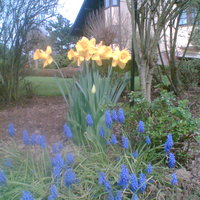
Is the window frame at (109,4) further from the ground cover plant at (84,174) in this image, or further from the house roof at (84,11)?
the ground cover plant at (84,174)

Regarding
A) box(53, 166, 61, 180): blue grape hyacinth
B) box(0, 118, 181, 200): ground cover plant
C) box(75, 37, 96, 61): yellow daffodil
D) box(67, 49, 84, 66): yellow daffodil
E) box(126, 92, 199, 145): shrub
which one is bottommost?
box(0, 118, 181, 200): ground cover plant

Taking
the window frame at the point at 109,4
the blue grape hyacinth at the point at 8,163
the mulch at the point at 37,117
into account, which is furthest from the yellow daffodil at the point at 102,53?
the window frame at the point at 109,4

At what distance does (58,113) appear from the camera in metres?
4.50

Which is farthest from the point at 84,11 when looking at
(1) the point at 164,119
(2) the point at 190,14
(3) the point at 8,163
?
(3) the point at 8,163

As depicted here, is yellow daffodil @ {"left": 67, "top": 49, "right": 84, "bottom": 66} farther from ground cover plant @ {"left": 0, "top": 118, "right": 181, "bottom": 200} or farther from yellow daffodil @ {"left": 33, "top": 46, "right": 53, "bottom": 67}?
ground cover plant @ {"left": 0, "top": 118, "right": 181, "bottom": 200}

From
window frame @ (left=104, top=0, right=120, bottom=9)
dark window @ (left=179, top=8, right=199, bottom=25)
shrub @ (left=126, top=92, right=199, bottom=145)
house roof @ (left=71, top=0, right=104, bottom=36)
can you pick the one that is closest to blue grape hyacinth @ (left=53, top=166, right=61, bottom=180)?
shrub @ (left=126, top=92, right=199, bottom=145)

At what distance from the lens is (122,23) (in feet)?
38.3

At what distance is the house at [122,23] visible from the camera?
25.9 feet

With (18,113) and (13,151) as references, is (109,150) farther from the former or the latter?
(18,113)

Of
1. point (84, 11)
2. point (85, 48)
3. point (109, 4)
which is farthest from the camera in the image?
point (84, 11)

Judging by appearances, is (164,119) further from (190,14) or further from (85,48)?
(190,14)

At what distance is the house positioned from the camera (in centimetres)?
790

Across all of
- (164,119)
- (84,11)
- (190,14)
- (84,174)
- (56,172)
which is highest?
(84,11)

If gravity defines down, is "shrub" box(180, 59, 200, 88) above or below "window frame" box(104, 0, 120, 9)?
below
